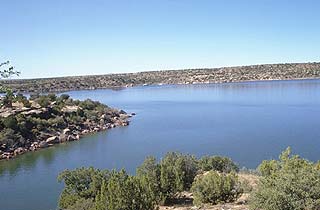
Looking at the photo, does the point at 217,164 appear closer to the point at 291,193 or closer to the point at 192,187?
the point at 192,187

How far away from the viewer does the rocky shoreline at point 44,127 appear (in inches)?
1928

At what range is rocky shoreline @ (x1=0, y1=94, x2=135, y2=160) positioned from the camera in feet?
161

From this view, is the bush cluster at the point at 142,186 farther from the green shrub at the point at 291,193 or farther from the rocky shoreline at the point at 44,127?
the rocky shoreline at the point at 44,127

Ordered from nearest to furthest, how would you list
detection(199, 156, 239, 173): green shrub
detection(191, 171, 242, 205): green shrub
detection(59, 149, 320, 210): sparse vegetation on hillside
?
detection(59, 149, 320, 210): sparse vegetation on hillside → detection(191, 171, 242, 205): green shrub → detection(199, 156, 239, 173): green shrub

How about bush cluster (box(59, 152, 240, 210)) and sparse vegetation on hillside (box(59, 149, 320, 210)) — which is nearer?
sparse vegetation on hillside (box(59, 149, 320, 210))

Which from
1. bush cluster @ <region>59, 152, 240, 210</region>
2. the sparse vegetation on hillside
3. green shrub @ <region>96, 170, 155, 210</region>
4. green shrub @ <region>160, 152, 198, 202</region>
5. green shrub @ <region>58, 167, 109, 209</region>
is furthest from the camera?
green shrub @ <region>58, 167, 109, 209</region>

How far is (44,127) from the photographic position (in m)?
55.9

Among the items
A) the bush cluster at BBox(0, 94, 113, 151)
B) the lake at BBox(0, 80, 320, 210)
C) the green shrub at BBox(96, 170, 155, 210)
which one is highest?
the green shrub at BBox(96, 170, 155, 210)

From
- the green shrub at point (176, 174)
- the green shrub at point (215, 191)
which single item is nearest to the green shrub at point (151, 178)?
the green shrub at point (176, 174)

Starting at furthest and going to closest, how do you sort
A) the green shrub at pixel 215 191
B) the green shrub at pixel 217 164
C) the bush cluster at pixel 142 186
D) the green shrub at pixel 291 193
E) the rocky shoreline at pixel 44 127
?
1. the rocky shoreline at pixel 44 127
2. the green shrub at pixel 217 164
3. the green shrub at pixel 215 191
4. the bush cluster at pixel 142 186
5. the green shrub at pixel 291 193

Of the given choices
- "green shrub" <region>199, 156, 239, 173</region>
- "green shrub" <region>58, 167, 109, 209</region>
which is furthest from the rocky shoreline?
"green shrub" <region>199, 156, 239, 173</region>

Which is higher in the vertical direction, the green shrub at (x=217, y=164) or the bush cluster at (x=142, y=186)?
the bush cluster at (x=142, y=186)

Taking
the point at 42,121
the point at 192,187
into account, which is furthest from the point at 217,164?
the point at 42,121

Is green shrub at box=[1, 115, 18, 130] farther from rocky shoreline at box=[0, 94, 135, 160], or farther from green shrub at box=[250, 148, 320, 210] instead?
green shrub at box=[250, 148, 320, 210]
